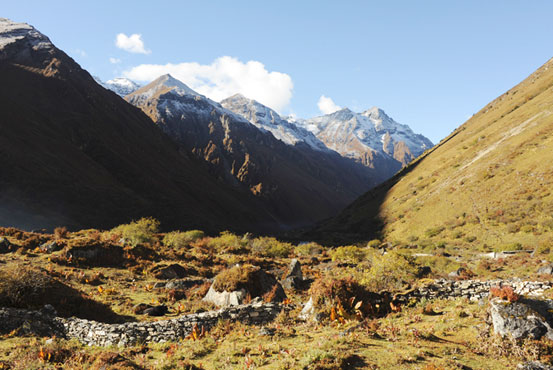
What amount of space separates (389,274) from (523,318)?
11065 mm

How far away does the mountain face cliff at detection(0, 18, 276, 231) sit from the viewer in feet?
242

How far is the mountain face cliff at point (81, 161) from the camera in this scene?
7369cm

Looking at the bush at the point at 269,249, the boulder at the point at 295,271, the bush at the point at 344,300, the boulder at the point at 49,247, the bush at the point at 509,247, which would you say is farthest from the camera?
the bush at the point at 269,249

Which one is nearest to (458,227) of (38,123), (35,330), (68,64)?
(35,330)

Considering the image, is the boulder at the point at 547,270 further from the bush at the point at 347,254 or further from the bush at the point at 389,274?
the bush at the point at 347,254

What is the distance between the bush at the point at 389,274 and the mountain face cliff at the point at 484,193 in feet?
74.1

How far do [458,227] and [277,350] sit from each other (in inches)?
1929

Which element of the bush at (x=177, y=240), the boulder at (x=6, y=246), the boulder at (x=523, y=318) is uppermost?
the boulder at (x=6, y=246)

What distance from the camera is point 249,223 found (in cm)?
12456

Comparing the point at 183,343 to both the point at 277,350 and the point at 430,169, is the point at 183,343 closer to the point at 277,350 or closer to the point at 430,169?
the point at 277,350

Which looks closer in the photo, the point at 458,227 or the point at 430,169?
the point at 458,227

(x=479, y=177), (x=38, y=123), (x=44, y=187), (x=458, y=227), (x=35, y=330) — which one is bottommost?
(x=458, y=227)

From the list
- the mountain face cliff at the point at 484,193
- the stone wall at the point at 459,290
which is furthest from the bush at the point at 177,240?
the mountain face cliff at the point at 484,193

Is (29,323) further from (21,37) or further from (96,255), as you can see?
(21,37)
